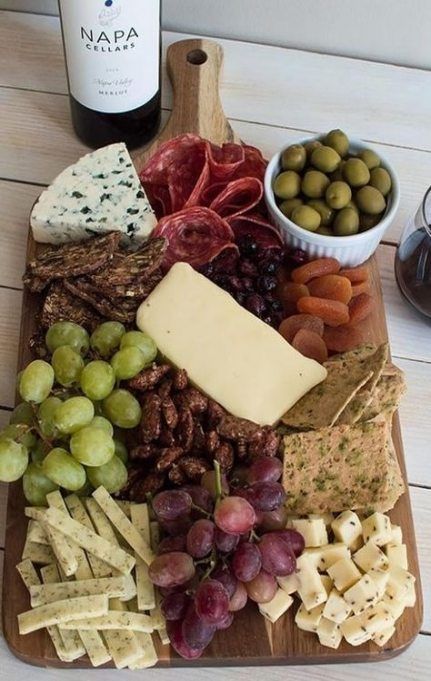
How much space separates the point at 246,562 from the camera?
94 centimetres

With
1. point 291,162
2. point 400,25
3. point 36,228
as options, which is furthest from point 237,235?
point 400,25

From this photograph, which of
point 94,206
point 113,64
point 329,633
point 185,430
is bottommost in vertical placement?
point 329,633

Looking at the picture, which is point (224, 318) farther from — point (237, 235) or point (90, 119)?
point (90, 119)

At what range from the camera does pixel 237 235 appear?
1.29 m

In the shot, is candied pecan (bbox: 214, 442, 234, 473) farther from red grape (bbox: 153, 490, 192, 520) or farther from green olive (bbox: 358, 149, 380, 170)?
green olive (bbox: 358, 149, 380, 170)

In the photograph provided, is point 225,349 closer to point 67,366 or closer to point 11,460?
point 67,366

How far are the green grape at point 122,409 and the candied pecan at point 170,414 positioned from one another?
0.03m

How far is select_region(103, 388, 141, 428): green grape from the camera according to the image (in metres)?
1.07

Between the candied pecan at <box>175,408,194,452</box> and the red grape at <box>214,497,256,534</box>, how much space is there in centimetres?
13

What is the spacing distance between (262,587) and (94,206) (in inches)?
23.1

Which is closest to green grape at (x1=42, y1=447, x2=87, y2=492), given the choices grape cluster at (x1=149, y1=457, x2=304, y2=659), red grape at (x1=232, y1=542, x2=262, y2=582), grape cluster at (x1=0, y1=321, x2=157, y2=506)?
grape cluster at (x1=0, y1=321, x2=157, y2=506)

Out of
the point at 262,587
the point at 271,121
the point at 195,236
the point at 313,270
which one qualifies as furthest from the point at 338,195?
the point at 262,587

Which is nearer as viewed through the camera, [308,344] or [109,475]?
[109,475]

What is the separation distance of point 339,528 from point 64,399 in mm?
371
